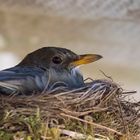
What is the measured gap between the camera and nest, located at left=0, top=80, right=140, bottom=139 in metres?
2.68

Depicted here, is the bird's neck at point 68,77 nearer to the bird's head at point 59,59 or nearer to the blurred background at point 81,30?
the bird's head at point 59,59

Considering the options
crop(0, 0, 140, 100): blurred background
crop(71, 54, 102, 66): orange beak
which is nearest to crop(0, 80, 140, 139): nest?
crop(71, 54, 102, 66): orange beak

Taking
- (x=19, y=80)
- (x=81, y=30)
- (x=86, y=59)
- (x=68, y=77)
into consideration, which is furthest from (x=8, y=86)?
(x=81, y=30)

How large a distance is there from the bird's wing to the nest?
0.07m

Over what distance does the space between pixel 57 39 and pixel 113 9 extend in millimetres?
680

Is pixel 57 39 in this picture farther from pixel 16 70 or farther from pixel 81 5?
pixel 16 70

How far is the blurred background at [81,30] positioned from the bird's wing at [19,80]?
0.76 metres

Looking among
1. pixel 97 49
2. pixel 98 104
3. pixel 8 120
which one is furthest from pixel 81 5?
pixel 8 120

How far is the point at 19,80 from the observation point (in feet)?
9.43

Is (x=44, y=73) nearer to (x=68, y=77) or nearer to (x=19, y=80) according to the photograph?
(x=68, y=77)

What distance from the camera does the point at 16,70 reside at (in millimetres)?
3047

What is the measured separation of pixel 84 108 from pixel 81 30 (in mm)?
1449

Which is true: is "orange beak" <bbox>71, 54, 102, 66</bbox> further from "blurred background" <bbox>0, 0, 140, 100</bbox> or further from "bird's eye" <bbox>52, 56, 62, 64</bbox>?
"blurred background" <bbox>0, 0, 140, 100</bbox>

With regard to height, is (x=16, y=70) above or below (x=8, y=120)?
above
